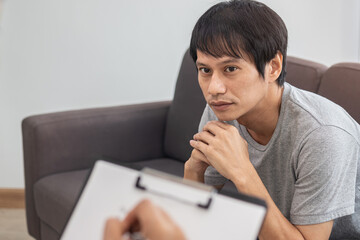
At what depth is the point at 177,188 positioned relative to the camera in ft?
2.41

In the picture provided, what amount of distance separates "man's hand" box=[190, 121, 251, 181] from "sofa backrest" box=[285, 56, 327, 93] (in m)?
0.65

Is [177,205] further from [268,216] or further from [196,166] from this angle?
[196,166]

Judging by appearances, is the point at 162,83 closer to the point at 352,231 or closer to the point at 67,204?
the point at 67,204

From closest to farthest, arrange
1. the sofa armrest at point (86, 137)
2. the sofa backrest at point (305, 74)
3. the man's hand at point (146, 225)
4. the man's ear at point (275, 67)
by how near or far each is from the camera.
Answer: the man's hand at point (146, 225) < the man's ear at point (275, 67) < the sofa backrest at point (305, 74) < the sofa armrest at point (86, 137)

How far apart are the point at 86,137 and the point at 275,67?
1065 millimetres

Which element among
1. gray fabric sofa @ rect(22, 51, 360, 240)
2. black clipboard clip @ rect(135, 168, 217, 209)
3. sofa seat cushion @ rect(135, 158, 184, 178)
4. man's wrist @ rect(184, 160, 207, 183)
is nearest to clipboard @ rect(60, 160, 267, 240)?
black clipboard clip @ rect(135, 168, 217, 209)

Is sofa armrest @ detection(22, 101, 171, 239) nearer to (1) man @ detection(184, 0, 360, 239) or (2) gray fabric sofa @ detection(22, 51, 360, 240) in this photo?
(2) gray fabric sofa @ detection(22, 51, 360, 240)

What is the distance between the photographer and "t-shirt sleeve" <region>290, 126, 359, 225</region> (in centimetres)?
118

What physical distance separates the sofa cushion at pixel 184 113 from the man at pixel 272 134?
31.1 inches

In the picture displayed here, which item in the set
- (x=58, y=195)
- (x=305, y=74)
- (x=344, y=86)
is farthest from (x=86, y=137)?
(x=344, y=86)

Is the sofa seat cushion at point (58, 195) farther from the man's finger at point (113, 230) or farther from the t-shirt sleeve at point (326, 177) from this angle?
the man's finger at point (113, 230)

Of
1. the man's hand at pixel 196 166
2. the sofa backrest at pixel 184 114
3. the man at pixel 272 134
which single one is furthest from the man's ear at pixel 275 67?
the sofa backrest at pixel 184 114

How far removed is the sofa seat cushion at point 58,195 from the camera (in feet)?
6.29

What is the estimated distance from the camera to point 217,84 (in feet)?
3.99
